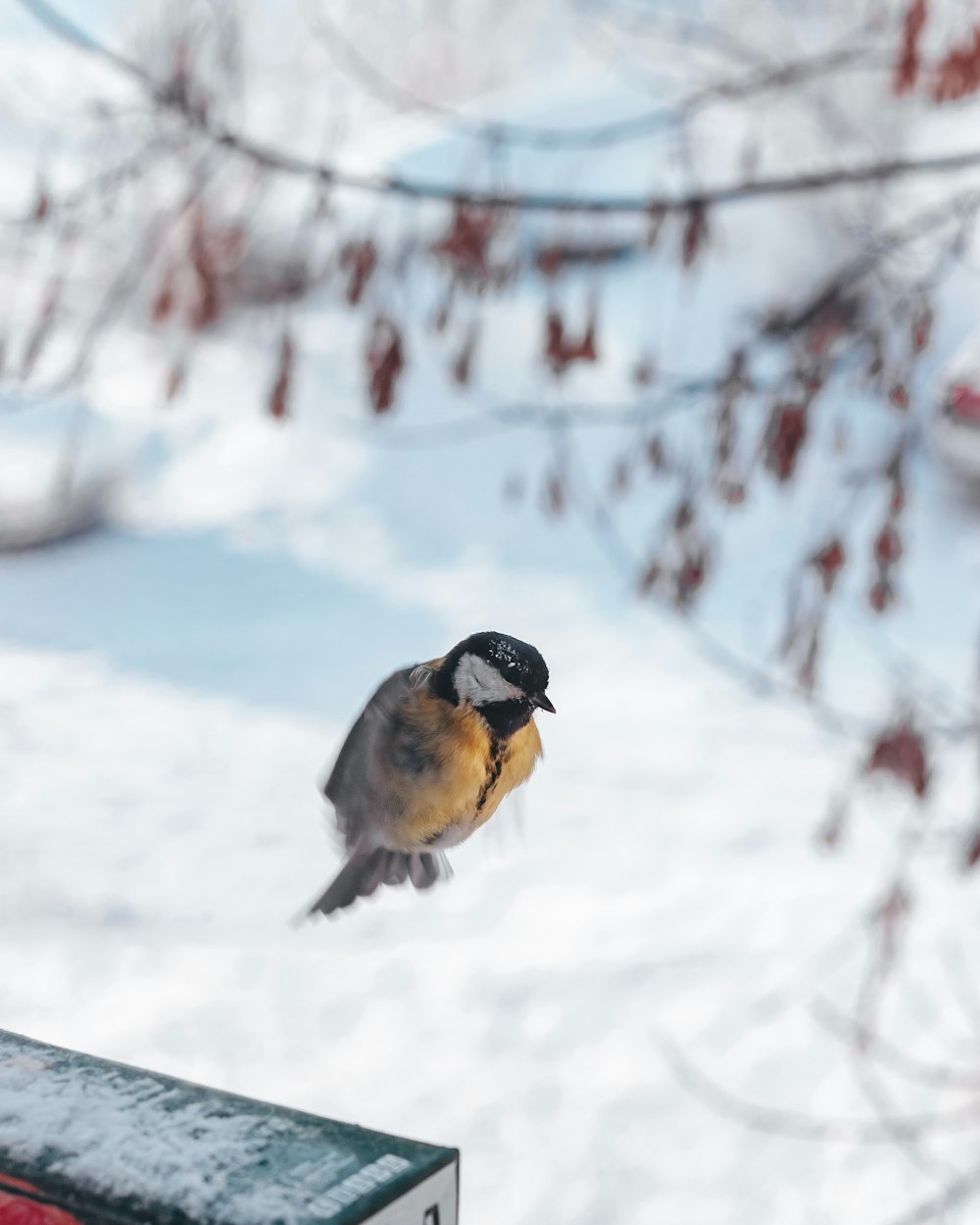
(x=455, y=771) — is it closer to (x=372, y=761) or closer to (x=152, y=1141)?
(x=372, y=761)

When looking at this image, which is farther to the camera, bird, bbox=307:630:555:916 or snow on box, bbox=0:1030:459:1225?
snow on box, bbox=0:1030:459:1225

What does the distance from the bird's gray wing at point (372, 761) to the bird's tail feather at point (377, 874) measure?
0.10 feet

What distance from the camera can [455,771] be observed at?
15.2 inches

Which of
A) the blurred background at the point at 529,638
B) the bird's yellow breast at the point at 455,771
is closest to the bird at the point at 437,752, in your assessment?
the bird's yellow breast at the point at 455,771

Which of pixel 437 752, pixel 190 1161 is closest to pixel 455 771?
pixel 437 752

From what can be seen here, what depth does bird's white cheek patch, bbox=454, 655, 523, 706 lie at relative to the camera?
35 centimetres

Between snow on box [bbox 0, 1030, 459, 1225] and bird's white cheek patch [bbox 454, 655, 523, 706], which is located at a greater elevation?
bird's white cheek patch [bbox 454, 655, 523, 706]

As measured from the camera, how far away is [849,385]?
206 centimetres

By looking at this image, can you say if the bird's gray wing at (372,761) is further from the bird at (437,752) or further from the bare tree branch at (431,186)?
the bare tree branch at (431,186)

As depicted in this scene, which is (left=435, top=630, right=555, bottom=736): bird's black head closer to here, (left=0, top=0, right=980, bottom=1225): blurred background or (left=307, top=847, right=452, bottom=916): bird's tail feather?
(left=307, top=847, right=452, bottom=916): bird's tail feather

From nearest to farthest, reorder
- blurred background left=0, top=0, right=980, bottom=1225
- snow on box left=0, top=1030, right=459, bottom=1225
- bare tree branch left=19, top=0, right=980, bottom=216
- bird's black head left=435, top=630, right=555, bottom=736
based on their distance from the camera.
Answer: bird's black head left=435, top=630, right=555, bottom=736 → snow on box left=0, top=1030, right=459, bottom=1225 → bare tree branch left=19, top=0, right=980, bottom=216 → blurred background left=0, top=0, right=980, bottom=1225

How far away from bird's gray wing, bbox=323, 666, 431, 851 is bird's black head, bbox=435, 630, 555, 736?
0.01m

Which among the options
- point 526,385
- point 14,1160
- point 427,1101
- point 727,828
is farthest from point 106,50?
point 526,385

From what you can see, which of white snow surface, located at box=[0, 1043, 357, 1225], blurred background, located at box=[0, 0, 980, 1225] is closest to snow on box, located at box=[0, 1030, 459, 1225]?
white snow surface, located at box=[0, 1043, 357, 1225]
